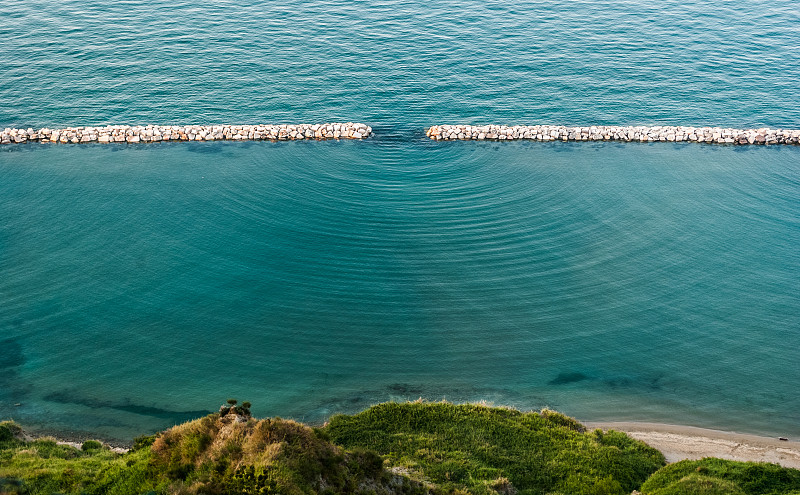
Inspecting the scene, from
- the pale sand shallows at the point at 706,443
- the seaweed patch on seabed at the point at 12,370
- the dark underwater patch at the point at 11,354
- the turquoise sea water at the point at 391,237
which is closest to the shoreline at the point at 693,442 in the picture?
the pale sand shallows at the point at 706,443

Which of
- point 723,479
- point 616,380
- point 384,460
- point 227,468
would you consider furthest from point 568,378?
point 227,468

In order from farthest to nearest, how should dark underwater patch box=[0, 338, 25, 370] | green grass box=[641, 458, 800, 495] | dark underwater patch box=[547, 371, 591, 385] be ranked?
dark underwater patch box=[547, 371, 591, 385] < dark underwater patch box=[0, 338, 25, 370] < green grass box=[641, 458, 800, 495]

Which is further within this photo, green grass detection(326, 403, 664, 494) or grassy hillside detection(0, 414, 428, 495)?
green grass detection(326, 403, 664, 494)

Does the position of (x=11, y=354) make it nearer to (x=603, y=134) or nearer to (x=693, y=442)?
(x=693, y=442)

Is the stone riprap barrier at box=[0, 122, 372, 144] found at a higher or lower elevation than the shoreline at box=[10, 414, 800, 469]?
higher

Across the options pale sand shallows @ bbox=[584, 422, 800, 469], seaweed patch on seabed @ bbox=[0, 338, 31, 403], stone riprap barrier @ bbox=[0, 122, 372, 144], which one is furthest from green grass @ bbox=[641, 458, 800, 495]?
stone riprap barrier @ bbox=[0, 122, 372, 144]

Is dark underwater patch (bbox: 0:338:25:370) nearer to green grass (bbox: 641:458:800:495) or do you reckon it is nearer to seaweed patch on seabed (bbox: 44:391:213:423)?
seaweed patch on seabed (bbox: 44:391:213:423)

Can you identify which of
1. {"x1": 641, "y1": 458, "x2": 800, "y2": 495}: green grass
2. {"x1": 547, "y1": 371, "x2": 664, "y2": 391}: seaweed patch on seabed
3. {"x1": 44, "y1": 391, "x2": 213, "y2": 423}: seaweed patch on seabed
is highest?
{"x1": 547, "y1": 371, "x2": 664, "y2": 391}: seaweed patch on seabed
